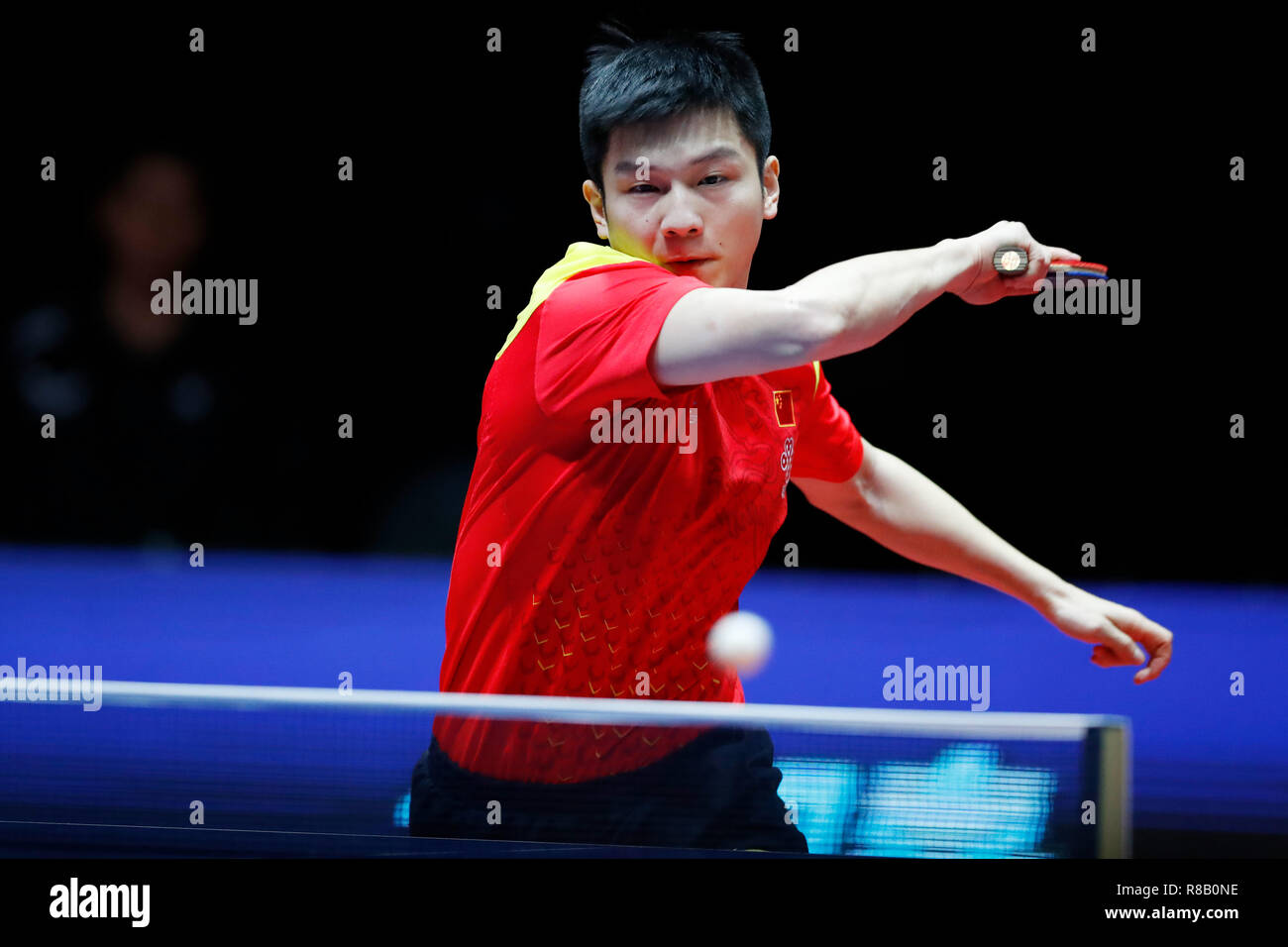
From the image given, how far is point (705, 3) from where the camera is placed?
518 cm

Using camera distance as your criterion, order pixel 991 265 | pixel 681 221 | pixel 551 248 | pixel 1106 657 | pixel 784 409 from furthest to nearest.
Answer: pixel 551 248
pixel 1106 657
pixel 784 409
pixel 681 221
pixel 991 265

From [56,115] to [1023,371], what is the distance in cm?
483

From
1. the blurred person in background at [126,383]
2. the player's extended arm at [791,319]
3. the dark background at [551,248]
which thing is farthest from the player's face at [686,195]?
the blurred person in background at [126,383]

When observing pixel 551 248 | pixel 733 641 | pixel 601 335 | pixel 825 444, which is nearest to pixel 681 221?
pixel 601 335

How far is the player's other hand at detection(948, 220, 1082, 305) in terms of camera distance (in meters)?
1.80

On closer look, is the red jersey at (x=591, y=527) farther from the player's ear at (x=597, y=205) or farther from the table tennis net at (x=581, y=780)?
the player's ear at (x=597, y=205)

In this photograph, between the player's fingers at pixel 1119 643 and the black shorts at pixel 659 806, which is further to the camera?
the player's fingers at pixel 1119 643

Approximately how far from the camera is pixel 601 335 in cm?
172

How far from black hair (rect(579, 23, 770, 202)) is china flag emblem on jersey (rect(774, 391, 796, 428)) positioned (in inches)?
14.2

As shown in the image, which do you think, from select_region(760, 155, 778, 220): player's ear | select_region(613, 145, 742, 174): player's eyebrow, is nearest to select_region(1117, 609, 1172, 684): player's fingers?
select_region(760, 155, 778, 220): player's ear

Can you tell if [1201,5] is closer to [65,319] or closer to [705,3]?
[705,3]

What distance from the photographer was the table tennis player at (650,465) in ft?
5.50

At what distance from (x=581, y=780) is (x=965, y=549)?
0.97 metres

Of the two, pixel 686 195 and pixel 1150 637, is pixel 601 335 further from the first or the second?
pixel 1150 637
